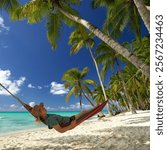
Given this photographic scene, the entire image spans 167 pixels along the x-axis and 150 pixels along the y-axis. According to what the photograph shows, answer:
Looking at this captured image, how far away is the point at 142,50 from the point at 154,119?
15360 mm

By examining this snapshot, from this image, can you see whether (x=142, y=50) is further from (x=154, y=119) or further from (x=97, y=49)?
(x=154, y=119)

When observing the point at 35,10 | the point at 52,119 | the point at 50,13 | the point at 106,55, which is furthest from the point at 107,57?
the point at 52,119

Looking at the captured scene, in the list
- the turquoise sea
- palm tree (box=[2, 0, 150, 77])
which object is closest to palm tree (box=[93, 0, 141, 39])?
palm tree (box=[2, 0, 150, 77])

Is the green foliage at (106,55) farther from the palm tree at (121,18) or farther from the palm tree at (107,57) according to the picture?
the palm tree at (121,18)

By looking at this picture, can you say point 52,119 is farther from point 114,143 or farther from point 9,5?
point 9,5

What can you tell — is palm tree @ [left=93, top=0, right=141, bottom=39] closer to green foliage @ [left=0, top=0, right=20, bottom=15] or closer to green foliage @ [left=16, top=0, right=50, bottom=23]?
green foliage @ [left=16, top=0, right=50, bottom=23]

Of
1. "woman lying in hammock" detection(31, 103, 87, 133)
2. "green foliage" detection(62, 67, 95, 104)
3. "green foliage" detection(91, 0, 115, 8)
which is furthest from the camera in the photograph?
"green foliage" detection(62, 67, 95, 104)

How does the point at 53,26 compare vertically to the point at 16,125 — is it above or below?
above

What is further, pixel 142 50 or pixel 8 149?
pixel 142 50

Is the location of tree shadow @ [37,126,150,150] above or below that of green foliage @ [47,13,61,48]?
below

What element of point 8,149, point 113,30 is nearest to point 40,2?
point 113,30

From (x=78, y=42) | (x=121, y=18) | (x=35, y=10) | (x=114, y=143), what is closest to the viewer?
(x=114, y=143)

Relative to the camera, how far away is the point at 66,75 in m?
22.7

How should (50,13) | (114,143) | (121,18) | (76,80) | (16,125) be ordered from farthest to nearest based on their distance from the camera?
1. (16,125)
2. (76,80)
3. (121,18)
4. (50,13)
5. (114,143)
